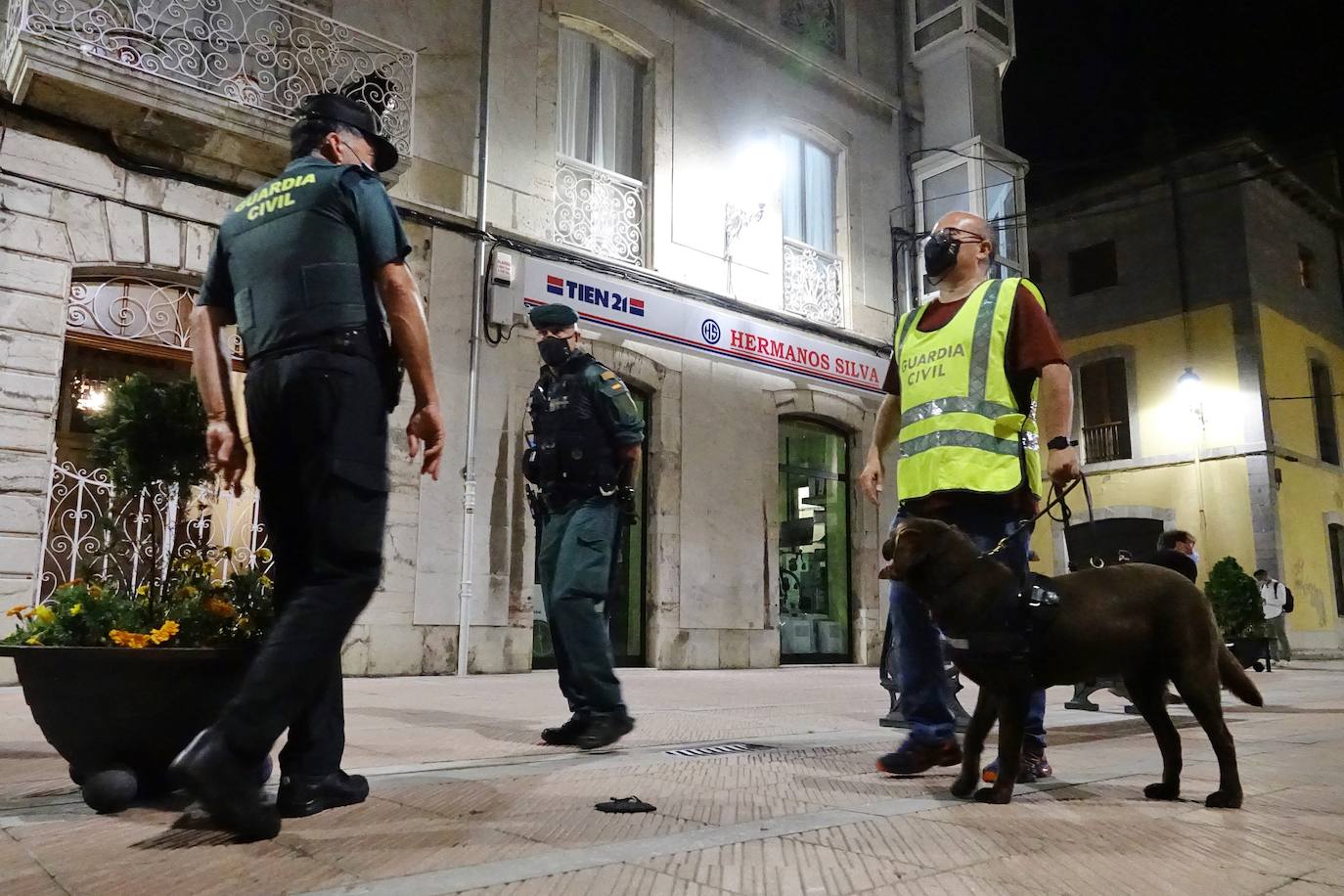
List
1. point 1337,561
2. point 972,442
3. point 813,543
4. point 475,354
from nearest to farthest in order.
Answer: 1. point 972,442
2. point 475,354
3. point 813,543
4. point 1337,561

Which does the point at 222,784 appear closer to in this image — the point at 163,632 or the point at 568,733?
the point at 163,632

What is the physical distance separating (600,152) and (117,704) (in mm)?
10137

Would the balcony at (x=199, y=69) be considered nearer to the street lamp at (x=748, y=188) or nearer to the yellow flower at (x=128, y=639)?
the street lamp at (x=748, y=188)

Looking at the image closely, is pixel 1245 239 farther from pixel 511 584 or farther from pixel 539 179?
pixel 511 584

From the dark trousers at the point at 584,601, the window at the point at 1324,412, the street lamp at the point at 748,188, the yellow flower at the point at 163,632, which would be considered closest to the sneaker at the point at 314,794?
the yellow flower at the point at 163,632

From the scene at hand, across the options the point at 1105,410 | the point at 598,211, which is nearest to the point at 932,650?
the point at 598,211

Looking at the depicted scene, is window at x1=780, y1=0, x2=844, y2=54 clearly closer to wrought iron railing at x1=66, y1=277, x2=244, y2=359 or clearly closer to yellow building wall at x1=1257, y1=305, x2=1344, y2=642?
wrought iron railing at x1=66, y1=277, x2=244, y2=359

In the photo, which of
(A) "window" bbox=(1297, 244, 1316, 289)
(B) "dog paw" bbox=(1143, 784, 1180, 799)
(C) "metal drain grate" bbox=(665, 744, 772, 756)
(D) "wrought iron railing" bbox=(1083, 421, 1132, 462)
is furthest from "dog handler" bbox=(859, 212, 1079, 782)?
(A) "window" bbox=(1297, 244, 1316, 289)

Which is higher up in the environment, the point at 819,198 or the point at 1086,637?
the point at 819,198

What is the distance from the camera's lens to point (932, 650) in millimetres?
3395

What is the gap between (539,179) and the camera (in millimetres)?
10992

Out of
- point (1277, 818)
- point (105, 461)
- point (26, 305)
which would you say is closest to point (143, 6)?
point (26, 305)

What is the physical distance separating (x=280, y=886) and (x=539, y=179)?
985 centimetres

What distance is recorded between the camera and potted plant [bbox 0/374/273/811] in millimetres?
2572
